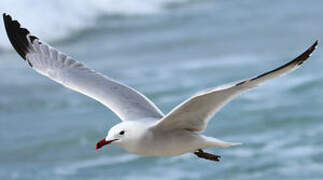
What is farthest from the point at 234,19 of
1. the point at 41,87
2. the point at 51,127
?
the point at 51,127

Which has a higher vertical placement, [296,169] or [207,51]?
[207,51]

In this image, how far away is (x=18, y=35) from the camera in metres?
7.66

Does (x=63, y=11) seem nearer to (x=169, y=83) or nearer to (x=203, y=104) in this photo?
(x=169, y=83)

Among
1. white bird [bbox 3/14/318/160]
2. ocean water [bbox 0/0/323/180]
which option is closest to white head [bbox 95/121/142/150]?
white bird [bbox 3/14/318/160]

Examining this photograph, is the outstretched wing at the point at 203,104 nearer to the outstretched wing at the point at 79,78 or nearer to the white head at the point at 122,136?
the white head at the point at 122,136

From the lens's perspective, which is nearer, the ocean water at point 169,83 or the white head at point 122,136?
the white head at point 122,136

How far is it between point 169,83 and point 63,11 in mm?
4926

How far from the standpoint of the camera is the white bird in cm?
612

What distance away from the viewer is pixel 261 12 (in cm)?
1752

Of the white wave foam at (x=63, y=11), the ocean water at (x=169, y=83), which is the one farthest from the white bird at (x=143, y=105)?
the white wave foam at (x=63, y=11)

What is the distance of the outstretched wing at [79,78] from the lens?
23.4 feet

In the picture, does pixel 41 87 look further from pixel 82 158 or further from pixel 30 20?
pixel 30 20

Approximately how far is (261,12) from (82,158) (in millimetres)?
6900

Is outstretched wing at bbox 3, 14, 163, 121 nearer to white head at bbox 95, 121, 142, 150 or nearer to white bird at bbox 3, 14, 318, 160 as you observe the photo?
white bird at bbox 3, 14, 318, 160
